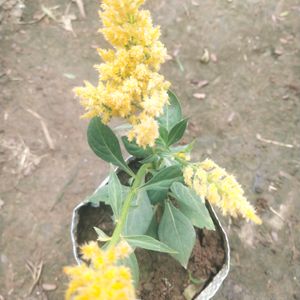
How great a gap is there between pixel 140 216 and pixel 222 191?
1.20 ft

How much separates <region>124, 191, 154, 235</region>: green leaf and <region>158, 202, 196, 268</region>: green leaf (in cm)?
6

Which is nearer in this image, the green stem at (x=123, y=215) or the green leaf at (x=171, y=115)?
the green stem at (x=123, y=215)

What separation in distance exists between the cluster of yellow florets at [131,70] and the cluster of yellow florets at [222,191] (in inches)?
5.0

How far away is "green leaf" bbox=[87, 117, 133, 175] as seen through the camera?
3.25 feet

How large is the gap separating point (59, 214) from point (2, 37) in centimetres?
110

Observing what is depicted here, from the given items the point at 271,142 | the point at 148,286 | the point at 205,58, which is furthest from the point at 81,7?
the point at 148,286

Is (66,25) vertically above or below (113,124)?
above

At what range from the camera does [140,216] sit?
41.9 inches

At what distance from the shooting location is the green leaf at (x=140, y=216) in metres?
1.06

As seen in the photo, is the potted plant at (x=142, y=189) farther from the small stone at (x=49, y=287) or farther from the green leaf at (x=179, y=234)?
the small stone at (x=49, y=287)

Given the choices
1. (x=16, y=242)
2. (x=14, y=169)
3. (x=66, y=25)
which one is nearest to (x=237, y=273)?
(x=16, y=242)

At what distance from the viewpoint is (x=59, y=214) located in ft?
5.72

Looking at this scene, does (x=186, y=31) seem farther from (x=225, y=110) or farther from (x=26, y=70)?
(x=26, y=70)

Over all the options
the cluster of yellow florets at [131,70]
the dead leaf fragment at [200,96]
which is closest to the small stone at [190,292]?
the cluster of yellow florets at [131,70]
